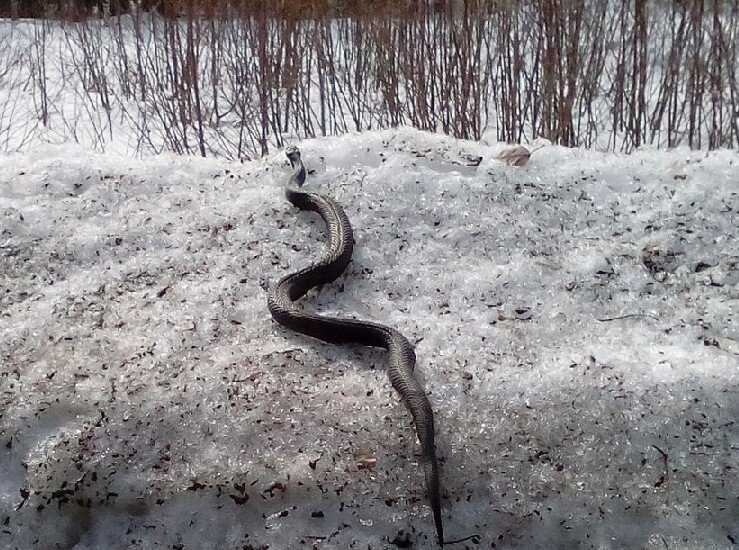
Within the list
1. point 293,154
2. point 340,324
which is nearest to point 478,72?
point 293,154

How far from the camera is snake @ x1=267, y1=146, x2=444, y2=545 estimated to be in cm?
198

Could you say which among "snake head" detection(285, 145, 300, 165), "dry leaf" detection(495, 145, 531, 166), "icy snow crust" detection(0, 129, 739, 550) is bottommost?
"icy snow crust" detection(0, 129, 739, 550)

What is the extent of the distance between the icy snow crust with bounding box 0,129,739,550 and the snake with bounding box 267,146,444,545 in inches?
2.3

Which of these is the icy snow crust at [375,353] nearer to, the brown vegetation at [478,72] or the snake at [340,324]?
the snake at [340,324]

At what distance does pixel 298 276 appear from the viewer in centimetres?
282

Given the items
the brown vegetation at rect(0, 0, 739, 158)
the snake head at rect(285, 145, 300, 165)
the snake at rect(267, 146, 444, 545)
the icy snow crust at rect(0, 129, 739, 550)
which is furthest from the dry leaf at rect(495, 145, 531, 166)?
the brown vegetation at rect(0, 0, 739, 158)

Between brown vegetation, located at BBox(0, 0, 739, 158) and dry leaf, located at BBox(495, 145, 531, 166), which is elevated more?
brown vegetation, located at BBox(0, 0, 739, 158)

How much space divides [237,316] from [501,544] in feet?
4.44

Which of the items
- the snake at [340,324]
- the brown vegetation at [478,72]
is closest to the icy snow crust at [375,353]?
the snake at [340,324]

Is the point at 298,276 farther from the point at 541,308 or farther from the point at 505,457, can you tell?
the point at 505,457

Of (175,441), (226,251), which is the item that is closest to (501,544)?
(175,441)

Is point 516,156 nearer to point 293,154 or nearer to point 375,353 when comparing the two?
point 293,154

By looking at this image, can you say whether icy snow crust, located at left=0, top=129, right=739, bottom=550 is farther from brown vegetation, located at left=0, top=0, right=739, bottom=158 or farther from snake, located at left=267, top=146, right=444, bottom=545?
brown vegetation, located at left=0, top=0, right=739, bottom=158

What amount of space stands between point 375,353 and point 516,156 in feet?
5.10
